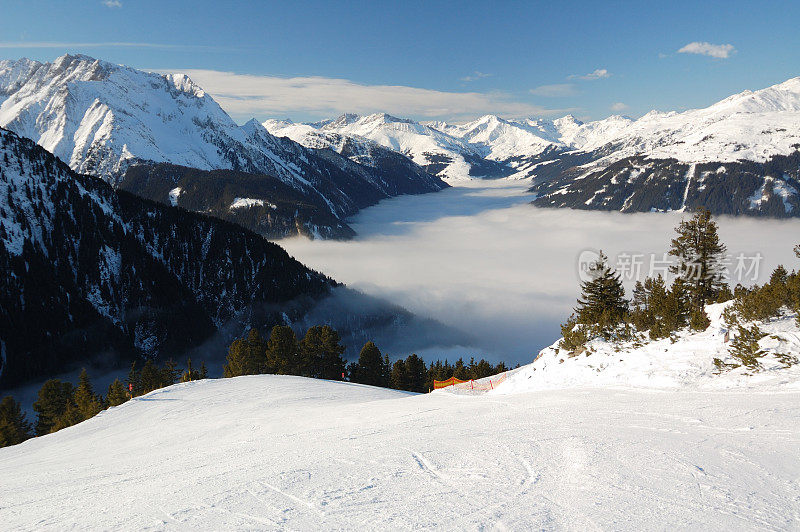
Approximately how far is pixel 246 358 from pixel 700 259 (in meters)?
56.7

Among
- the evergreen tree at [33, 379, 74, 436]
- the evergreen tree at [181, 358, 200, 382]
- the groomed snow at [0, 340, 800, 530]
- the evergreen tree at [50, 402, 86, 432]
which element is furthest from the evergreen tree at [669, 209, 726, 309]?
the evergreen tree at [33, 379, 74, 436]

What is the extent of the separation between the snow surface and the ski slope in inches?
1.8

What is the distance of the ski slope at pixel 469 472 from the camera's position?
686cm

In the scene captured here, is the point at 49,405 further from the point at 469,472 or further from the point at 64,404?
the point at 469,472

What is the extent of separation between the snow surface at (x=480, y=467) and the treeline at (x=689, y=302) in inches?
48.0

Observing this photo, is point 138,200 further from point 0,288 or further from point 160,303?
point 0,288

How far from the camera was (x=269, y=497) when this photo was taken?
26.2 ft

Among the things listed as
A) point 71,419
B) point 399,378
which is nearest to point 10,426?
point 71,419

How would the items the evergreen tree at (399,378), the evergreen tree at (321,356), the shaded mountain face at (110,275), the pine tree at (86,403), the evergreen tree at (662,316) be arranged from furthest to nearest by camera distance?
1. the shaded mountain face at (110,275)
2. the evergreen tree at (399,378)
3. the evergreen tree at (321,356)
4. the pine tree at (86,403)
5. the evergreen tree at (662,316)

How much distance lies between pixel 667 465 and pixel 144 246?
17000 centimetres

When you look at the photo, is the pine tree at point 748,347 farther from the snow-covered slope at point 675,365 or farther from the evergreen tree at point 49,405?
the evergreen tree at point 49,405

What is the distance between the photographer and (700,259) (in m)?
29.2

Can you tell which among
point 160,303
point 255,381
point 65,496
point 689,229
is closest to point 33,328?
point 160,303

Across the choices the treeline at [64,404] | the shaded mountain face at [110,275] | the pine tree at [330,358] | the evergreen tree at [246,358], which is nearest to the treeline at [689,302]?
the pine tree at [330,358]
